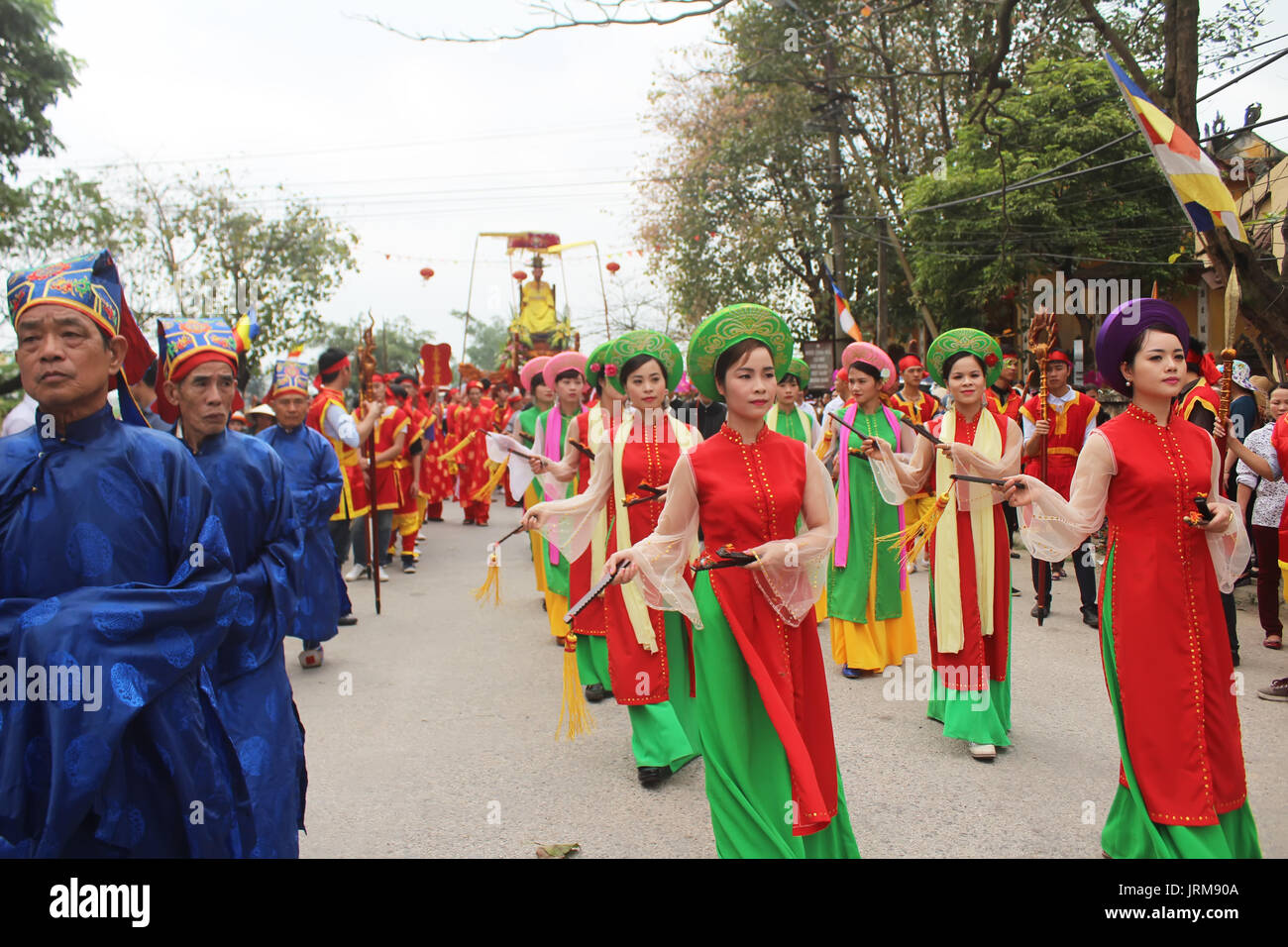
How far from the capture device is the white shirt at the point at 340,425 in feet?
29.3

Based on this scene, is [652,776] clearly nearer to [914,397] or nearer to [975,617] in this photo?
[975,617]

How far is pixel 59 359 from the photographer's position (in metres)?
2.35

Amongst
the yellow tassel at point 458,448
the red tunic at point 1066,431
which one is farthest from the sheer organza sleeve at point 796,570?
the yellow tassel at point 458,448

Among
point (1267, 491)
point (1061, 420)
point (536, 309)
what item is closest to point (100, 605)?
point (1267, 491)

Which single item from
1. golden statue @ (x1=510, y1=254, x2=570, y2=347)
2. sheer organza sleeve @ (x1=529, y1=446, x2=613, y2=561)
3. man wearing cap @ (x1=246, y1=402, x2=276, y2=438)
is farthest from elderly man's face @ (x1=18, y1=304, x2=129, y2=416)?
golden statue @ (x1=510, y1=254, x2=570, y2=347)

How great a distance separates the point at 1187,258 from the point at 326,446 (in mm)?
15648

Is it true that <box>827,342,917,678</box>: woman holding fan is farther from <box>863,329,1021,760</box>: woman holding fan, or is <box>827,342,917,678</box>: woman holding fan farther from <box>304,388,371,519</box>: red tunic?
<box>304,388,371,519</box>: red tunic

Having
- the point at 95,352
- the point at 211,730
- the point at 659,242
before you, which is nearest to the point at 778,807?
the point at 211,730

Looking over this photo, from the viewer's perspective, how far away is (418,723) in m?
5.81

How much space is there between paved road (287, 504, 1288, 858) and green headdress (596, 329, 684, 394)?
1970mm

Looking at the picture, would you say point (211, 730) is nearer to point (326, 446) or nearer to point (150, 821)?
point (150, 821)

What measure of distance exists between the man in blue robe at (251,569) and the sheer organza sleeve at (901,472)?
2.94m

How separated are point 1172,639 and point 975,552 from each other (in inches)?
69.3

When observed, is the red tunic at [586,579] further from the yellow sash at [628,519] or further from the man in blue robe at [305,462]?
the man in blue robe at [305,462]
